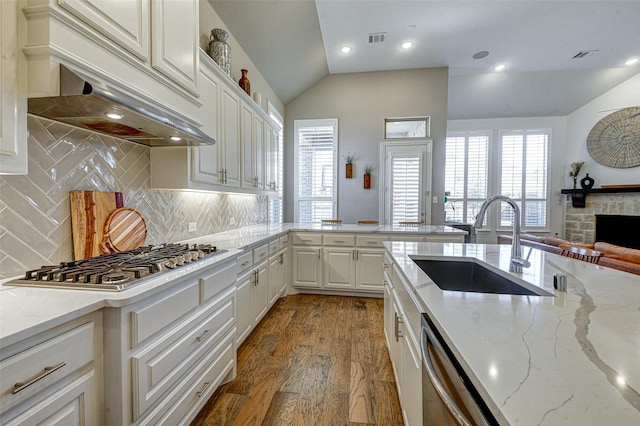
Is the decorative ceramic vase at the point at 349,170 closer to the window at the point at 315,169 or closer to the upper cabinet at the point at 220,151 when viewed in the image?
the window at the point at 315,169

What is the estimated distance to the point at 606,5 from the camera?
11.0 feet

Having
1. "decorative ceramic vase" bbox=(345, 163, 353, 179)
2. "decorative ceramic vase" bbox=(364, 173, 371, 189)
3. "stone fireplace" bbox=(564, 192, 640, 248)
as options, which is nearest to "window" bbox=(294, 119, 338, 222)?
"decorative ceramic vase" bbox=(345, 163, 353, 179)

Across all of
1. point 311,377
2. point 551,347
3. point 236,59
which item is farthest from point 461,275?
point 236,59

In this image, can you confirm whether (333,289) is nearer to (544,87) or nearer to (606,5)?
(606,5)

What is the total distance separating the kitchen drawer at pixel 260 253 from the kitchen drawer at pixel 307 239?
2.75 ft

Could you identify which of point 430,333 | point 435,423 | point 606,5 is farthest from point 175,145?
point 606,5

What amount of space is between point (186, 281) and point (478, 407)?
4.15ft

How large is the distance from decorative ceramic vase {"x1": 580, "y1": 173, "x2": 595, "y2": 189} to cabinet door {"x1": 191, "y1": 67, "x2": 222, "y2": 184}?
→ 7.60 meters

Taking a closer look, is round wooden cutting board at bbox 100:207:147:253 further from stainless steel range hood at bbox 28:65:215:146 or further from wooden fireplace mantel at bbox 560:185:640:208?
wooden fireplace mantel at bbox 560:185:640:208

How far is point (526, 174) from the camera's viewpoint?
257 inches

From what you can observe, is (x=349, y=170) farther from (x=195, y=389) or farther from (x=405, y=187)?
(x=195, y=389)

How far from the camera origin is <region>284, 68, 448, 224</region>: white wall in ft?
15.5

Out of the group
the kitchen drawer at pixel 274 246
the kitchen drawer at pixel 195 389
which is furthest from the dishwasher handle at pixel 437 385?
the kitchen drawer at pixel 274 246

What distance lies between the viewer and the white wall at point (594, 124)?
5.37 metres
